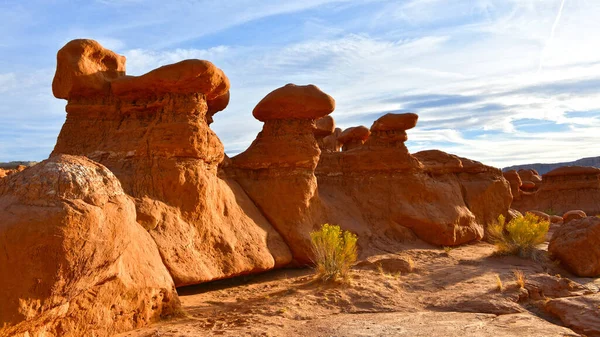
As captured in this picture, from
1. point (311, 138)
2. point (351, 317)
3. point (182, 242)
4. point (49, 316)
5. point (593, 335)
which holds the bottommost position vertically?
point (593, 335)

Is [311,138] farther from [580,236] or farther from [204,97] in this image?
[580,236]

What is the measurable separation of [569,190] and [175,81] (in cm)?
2547

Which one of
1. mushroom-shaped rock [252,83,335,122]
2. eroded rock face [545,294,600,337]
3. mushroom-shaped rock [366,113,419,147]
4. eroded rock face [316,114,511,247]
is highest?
mushroom-shaped rock [252,83,335,122]

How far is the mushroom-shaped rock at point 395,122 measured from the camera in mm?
12891

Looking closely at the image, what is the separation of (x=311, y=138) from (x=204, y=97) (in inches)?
117

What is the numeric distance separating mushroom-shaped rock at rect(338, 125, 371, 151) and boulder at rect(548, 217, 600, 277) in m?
6.28

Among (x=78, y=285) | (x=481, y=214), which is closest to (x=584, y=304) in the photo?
A: (x=78, y=285)

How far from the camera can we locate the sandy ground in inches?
229

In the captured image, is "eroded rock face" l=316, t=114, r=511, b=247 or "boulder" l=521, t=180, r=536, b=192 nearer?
"eroded rock face" l=316, t=114, r=511, b=247

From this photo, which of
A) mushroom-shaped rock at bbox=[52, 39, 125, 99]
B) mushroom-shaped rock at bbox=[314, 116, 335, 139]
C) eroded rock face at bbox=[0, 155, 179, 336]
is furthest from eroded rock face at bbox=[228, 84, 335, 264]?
eroded rock face at bbox=[0, 155, 179, 336]

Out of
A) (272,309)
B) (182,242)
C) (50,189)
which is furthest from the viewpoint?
(182,242)

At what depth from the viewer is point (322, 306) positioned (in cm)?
688

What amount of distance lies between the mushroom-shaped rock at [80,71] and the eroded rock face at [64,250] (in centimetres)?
353

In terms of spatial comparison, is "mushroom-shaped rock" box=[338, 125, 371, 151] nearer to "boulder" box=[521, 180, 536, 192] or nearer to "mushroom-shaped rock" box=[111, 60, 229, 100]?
"mushroom-shaped rock" box=[111, 60, 229, 100]
